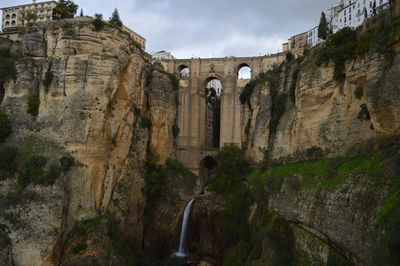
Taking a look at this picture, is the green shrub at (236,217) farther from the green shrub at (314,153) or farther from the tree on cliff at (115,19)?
the tree on cliff at (115,19)

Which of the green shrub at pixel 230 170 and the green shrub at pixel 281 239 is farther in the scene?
the green shrub at pixel 230 170

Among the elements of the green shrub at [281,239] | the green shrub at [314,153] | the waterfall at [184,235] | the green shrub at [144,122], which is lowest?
the waterfall at [184,235]

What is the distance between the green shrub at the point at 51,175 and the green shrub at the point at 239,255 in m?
12.1

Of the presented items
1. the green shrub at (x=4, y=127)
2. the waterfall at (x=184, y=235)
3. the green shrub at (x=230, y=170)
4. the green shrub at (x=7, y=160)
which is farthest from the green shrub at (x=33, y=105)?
the green shrub at (x=230, y=170)

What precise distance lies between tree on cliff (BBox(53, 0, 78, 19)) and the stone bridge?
12.4 m

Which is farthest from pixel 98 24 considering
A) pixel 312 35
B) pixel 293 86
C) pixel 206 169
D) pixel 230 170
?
pixel 312 35

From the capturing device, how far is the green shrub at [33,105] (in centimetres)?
2288

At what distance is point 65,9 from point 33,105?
1061 cm

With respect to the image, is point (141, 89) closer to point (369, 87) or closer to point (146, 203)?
point (146, 203)

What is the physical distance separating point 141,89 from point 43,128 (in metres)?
8.92

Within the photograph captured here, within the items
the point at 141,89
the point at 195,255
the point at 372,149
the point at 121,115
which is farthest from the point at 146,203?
the point at 372,149

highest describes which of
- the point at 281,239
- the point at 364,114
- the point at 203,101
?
A: the point at 203,101

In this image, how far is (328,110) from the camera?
73.1ft

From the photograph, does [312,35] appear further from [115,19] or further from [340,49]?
[115,19]
